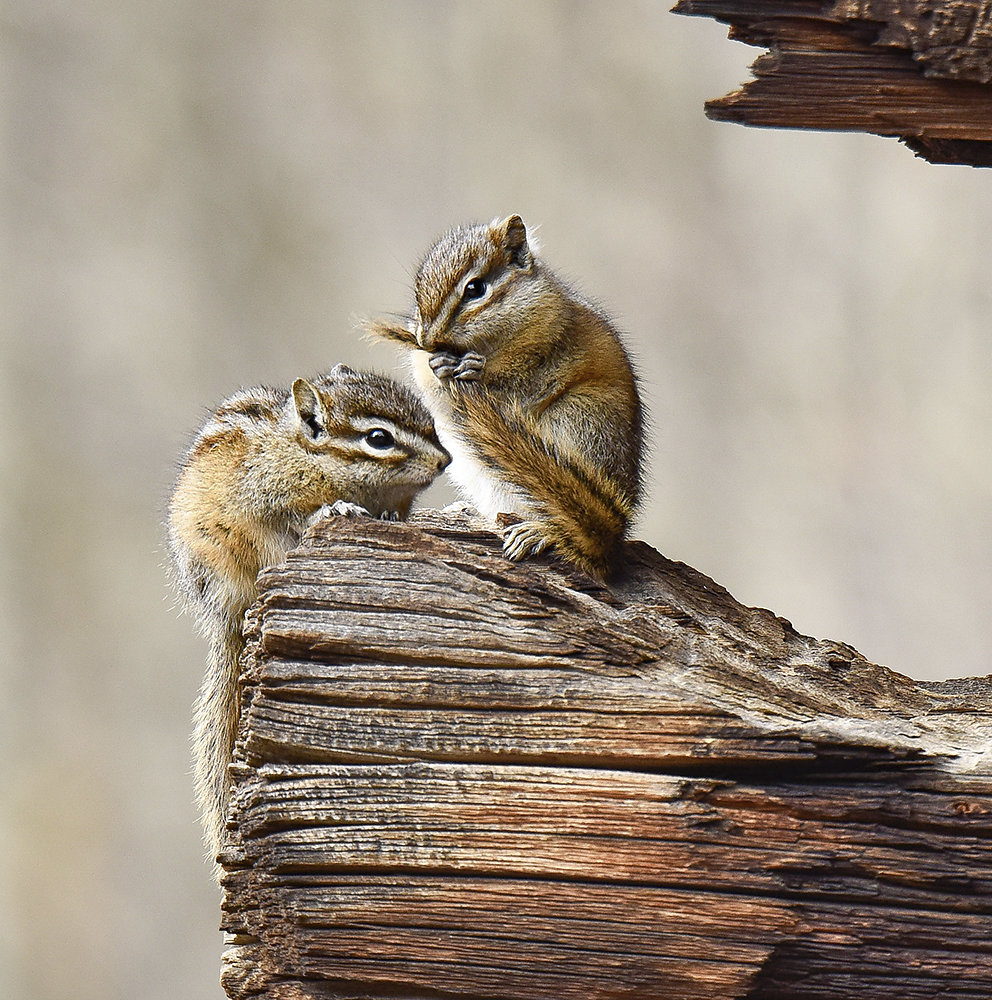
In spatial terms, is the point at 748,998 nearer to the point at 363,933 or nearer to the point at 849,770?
the point at 849,770

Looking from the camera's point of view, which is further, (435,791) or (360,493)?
(360,493)

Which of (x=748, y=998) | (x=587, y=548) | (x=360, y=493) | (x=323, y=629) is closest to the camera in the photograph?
(x=748, y=998)

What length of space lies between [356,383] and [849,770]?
960 mm

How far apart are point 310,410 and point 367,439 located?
0.37 ft

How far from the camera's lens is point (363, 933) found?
1384 millimetres

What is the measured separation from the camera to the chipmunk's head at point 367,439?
182 cm

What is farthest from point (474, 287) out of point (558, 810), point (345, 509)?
point (558, 810)

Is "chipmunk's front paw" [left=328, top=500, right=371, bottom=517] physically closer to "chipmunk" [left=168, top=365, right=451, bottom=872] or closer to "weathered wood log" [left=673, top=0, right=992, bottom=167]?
"chipmunk" [left=168, top=365, right=451, bottom=872]

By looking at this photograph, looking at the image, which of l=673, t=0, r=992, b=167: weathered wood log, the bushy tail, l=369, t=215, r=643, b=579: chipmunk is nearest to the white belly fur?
l=369, t=215, r=643, b=579: chipmunk

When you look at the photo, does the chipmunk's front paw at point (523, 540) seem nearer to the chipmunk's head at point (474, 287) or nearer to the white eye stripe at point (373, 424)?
the white eye stripe at point (373, 424)

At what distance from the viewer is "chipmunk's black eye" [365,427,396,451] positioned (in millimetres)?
1832

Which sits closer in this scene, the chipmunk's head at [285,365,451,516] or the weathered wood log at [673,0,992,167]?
the weathered wood log at [673,0,992,167]

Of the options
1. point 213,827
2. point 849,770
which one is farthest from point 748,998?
point 213,827

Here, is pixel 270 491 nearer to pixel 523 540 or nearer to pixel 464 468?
pixel 464 468
